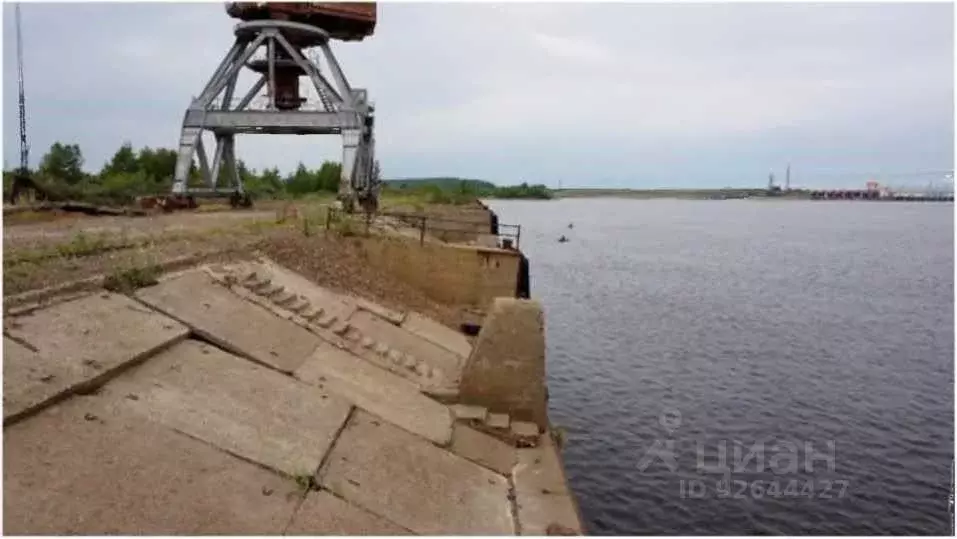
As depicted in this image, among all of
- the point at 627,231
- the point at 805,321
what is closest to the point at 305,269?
the point at 805,321

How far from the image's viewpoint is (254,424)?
25.2 feet

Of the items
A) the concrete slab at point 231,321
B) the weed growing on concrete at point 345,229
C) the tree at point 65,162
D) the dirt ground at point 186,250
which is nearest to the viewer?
the concrete slab at point 231,321

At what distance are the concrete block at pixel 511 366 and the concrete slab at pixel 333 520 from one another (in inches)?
144

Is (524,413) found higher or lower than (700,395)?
higher

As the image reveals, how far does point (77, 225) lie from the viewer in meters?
18.4

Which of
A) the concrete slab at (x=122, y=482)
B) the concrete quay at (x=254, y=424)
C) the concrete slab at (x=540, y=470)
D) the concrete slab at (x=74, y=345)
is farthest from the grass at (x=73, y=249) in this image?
the concrete slab at (x=540, y=470)

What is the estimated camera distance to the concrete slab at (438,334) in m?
15.0

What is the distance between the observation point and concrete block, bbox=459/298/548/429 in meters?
10.3

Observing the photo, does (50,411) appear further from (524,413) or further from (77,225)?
Result: (77,225)

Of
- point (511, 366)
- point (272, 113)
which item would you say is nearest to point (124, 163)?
point (272, 113)

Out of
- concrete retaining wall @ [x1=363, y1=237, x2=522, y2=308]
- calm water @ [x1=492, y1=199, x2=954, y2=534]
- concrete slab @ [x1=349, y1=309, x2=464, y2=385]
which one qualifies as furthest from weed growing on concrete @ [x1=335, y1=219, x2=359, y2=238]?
calm water @ [x1=492, y1=199, x2=954, y2=534]

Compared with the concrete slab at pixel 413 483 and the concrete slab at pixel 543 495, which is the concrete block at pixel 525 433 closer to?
the concrete slab at pixel 543 495

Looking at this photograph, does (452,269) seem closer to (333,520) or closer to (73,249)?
(73,249)

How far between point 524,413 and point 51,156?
2099 inches
